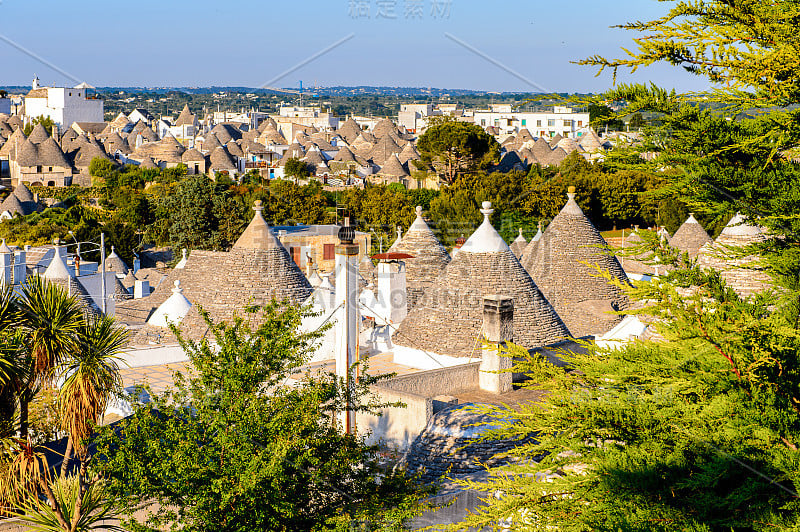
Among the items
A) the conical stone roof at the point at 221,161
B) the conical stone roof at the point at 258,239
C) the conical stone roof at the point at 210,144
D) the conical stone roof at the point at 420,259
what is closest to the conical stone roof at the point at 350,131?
the conical stone roof at the point at 210,144

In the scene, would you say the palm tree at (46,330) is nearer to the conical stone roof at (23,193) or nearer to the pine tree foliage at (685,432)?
the pine tree foliage at (685,432)

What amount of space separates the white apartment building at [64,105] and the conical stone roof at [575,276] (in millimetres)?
127247

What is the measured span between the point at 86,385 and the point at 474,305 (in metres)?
9.45

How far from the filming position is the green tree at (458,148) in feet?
227

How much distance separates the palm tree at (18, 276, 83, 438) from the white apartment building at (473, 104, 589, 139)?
116930 millimetres

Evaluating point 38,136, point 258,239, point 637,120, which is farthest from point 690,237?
point 38,136

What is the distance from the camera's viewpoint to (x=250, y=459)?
9336mm

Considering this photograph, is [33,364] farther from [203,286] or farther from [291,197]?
[291,197]

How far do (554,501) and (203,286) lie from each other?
707 inches

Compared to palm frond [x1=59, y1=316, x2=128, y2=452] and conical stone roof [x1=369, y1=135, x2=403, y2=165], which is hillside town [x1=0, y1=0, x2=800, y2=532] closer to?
palm frond [x1=59, y1=316, x2=128, y2=452]

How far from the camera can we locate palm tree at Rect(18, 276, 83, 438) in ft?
35.2

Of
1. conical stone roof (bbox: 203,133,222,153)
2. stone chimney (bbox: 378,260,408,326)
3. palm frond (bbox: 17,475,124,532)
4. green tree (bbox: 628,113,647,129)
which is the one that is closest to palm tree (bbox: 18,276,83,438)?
palm frond (bbox: 17,475,124,532)

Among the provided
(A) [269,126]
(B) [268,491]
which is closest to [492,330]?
(B) [268,491]

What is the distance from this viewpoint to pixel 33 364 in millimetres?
10789
